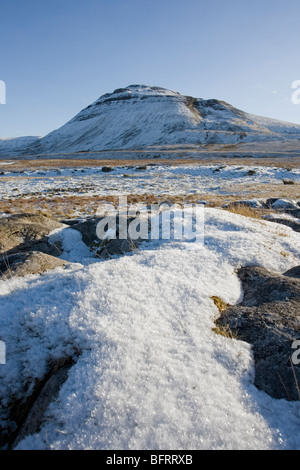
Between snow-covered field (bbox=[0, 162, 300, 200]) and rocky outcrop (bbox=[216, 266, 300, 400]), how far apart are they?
63.4ft

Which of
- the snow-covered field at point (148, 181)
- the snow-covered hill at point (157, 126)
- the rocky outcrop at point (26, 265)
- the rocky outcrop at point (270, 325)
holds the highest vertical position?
the snow-covered hill at point (157, 126)

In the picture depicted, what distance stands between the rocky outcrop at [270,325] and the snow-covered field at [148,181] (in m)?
19.3

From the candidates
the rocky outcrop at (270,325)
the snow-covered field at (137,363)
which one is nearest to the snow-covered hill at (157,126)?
the rocky outcrop at (270,325)

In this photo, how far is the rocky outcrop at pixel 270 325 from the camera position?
296 centimetres

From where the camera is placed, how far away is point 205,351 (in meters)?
3.26

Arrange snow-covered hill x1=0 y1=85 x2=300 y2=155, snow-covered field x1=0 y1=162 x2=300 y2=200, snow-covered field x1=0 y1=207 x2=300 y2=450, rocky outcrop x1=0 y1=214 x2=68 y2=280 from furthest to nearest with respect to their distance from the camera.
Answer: snow-covered hill x1=0 y1=85 x2=300 y2=155 → snow-covered field x1=0 y1=162 x2=300 y2=200 → rocky outcrop x1=0 y1=214 x2=68 y2=280 → snow-covered field x1=0 y1=207 x2=300 y2=450

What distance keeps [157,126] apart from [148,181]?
4628 inches

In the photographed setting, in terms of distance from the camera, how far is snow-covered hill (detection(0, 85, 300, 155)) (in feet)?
390

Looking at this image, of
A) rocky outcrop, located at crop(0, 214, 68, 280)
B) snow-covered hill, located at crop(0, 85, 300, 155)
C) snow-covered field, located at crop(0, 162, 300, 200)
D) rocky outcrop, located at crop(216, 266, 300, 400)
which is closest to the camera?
rocky outcrop, located at crop(216, 266, 300, 400)

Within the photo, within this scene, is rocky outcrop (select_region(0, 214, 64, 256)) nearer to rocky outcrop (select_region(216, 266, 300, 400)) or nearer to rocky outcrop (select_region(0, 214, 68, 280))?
rocky outcrop (select_region(0, 214, 68, 280))

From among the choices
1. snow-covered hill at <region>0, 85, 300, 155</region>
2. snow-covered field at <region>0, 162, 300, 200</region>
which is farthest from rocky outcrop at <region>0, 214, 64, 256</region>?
snow-covered hill at <region>0, 85, 300, 155</region>

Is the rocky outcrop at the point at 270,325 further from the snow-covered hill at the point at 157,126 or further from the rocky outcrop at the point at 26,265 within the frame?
the snow-covered hill at the point at 157,126

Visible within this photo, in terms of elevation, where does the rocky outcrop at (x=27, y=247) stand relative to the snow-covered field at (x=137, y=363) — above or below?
above
